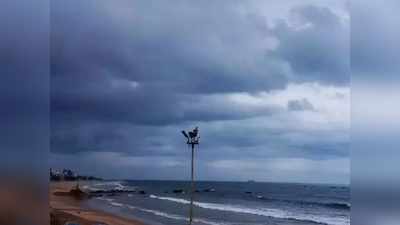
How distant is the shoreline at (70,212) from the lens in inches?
104

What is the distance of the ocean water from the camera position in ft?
7.80

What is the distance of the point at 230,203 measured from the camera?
2686mm

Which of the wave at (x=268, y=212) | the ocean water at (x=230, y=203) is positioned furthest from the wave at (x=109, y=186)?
the wave at (x=268, y=212)

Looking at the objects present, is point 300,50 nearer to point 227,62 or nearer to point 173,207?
point 227,62

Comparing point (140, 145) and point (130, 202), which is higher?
point (140, 145)

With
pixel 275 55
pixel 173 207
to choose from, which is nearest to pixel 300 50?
pixel 275 55

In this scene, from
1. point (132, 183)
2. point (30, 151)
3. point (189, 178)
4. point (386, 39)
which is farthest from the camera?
point (132, 183)

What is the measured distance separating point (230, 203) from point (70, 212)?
797 mm

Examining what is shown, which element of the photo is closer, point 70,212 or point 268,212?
point 268,212

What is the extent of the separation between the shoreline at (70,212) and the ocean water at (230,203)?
45mm

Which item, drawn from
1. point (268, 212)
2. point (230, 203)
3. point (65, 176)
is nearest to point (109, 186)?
point (65, 176)

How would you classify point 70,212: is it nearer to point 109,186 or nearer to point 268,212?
point 109,186

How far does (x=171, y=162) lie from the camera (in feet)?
8.38

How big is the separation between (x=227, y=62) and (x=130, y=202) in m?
0.96
